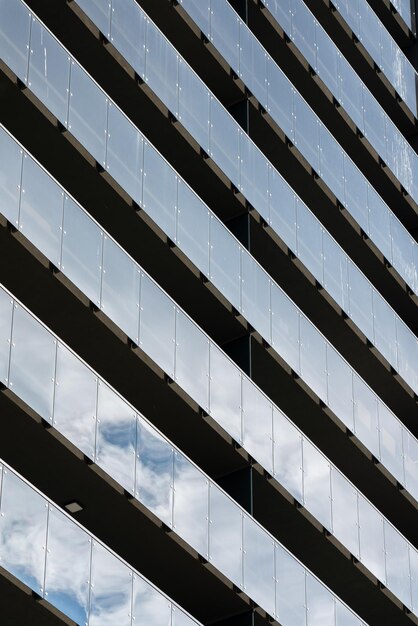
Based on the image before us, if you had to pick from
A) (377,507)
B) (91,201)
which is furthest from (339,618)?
(91,201)

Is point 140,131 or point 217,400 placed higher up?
point 140,131

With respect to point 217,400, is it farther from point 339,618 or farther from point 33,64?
point 33,64

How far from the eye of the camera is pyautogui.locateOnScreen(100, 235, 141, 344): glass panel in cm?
2816

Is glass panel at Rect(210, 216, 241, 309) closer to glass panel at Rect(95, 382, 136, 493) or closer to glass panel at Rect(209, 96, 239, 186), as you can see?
glass panel at Rect(209, 96, 239, 186)

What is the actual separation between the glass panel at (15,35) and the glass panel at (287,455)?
8710 mm

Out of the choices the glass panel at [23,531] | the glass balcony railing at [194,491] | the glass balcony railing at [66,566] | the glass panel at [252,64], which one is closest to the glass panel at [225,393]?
the glass balcony railing at [194,491]

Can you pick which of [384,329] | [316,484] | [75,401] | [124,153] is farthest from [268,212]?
[75,401]

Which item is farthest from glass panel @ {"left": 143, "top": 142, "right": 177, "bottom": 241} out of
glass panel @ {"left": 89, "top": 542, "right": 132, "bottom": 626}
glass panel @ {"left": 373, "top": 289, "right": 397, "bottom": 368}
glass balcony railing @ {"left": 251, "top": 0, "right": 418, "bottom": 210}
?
glass balcony railing @ {"left": 251, "top": 0, "right": 418, "bottom": 210}

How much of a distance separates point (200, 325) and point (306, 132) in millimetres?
6996

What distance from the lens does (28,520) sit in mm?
23250

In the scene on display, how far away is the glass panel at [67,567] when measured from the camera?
23531 mm

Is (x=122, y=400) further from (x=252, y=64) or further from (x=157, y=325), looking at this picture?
(x=252, y=64)

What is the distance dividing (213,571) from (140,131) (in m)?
8.67

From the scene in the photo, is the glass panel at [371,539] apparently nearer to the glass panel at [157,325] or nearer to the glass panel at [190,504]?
the glass panel at [190,504]
